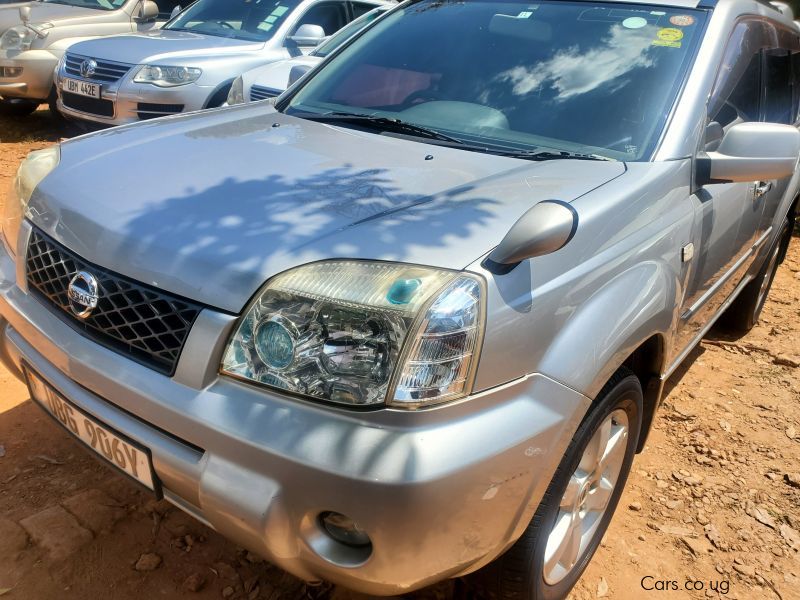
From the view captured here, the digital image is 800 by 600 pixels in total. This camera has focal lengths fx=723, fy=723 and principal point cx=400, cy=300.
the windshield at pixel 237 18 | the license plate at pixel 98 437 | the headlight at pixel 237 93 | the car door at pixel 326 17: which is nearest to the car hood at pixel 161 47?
the windshield at pixel 237 18

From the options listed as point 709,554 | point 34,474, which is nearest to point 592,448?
point 709,554

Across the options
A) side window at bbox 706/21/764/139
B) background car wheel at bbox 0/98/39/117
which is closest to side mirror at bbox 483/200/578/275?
side window at bbox 706/21/764/139

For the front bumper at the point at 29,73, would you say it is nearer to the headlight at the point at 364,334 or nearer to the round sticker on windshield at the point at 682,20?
the round sticker on windshield at the point at 682,20

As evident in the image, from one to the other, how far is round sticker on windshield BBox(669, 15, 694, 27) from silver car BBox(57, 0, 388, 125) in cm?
432

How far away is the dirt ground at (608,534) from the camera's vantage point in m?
2.19

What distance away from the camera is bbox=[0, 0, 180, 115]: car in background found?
7.56m

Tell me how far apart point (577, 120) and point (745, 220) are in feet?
3.33

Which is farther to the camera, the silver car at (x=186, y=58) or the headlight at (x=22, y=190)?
the silver car at (x=186, y=58)

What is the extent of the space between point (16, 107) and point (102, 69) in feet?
9.11

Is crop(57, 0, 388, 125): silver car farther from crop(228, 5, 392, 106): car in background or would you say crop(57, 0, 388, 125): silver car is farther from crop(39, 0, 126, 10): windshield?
crop(39, 0, 126, 10): windshield

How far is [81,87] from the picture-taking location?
652cm

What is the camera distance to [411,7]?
3238 mm

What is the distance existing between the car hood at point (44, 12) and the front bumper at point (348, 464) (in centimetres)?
776

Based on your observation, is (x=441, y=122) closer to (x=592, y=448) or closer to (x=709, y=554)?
(x=592, y=448)
